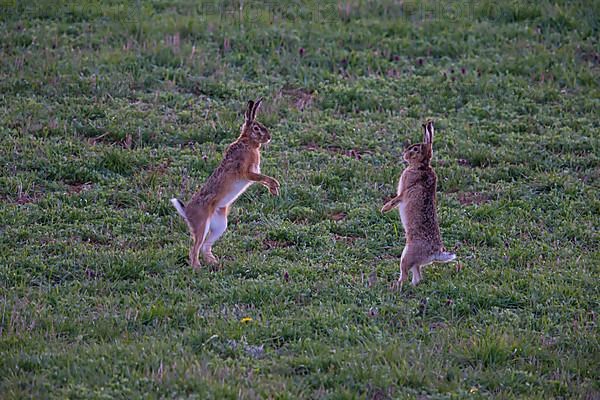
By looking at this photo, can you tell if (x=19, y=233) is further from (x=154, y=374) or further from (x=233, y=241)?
(x=154, y=374)

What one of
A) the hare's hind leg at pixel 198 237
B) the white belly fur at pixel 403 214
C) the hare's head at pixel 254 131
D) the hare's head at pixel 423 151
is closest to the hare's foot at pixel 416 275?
the white belly fur at pixel 403 214

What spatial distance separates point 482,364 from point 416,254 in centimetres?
163

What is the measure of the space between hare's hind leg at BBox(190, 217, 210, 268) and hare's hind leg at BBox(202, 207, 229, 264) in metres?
0.20

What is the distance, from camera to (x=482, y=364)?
7.39m

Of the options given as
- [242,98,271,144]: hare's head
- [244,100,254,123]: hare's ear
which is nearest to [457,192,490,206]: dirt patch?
[242,98,271,144]: hare's head

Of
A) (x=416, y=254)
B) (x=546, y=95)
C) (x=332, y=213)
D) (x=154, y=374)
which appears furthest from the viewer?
(x=546, y=95)

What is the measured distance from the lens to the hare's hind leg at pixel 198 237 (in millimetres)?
9148

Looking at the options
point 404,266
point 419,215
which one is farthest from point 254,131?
point 404,266

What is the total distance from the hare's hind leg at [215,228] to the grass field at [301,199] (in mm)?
192

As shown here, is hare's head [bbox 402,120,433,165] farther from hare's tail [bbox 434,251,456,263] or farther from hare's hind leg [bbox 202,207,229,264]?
hare's hind leg [bbox 202,207,229,264]

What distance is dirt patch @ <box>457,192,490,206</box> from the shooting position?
1114 cm

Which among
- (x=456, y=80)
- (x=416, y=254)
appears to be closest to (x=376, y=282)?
(x=416, y=254)

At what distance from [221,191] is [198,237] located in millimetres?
554

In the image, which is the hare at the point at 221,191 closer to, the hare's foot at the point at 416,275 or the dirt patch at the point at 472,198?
the hare's foot at the point at 416,275
